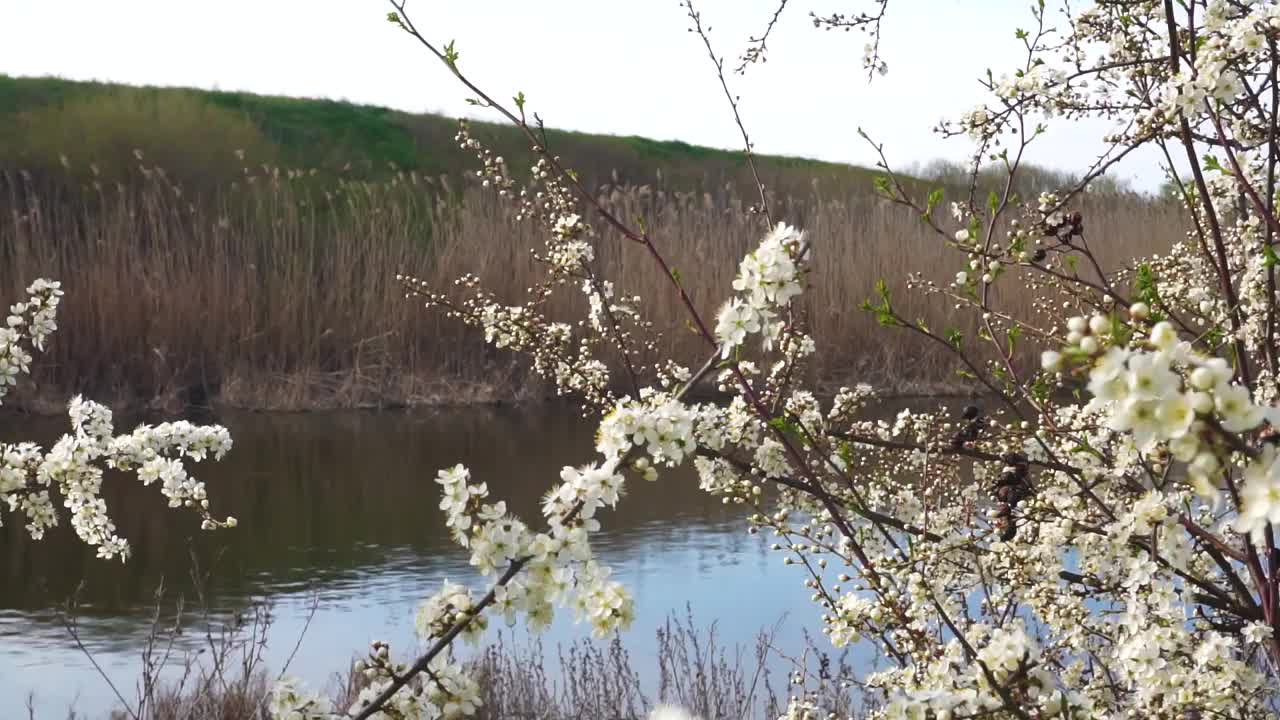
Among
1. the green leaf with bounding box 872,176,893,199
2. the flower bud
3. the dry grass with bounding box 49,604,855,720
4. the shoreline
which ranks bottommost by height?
the dry grass with bounding box 49,604,855,720

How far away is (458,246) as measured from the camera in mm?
9008

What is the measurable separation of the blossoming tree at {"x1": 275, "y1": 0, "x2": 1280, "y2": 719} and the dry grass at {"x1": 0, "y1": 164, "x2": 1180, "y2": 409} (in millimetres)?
6155

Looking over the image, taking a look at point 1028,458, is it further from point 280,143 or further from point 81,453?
point 280,143

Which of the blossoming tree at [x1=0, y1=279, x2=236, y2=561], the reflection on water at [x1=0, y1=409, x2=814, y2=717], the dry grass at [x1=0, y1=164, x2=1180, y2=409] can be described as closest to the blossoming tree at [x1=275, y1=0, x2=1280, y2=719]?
the blossoming tree at [x1=0, y1=279, x2=236, y2=561]

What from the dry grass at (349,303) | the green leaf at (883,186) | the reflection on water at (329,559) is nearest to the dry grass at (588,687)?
→ the reflection on water at (329,559)

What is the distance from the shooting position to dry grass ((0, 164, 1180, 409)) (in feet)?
28.0

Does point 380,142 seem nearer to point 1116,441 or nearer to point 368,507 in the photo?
point 368,507

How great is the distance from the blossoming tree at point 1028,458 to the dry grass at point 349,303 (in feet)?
20.2

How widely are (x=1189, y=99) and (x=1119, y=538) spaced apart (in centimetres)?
53

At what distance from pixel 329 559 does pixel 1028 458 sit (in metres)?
3.52

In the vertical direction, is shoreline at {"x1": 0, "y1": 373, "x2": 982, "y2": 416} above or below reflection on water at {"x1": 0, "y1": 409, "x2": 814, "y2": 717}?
above

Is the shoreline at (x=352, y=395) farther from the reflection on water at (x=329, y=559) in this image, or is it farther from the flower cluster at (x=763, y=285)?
the flower cluster at (x=763, y=285)

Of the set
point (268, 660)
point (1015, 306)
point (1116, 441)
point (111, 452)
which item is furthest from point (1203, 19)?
point (1015, 306)

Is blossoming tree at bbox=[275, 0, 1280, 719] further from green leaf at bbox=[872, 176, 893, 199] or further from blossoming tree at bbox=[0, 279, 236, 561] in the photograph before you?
blossoming tree at bbox=[0, 279, 236, 561]
